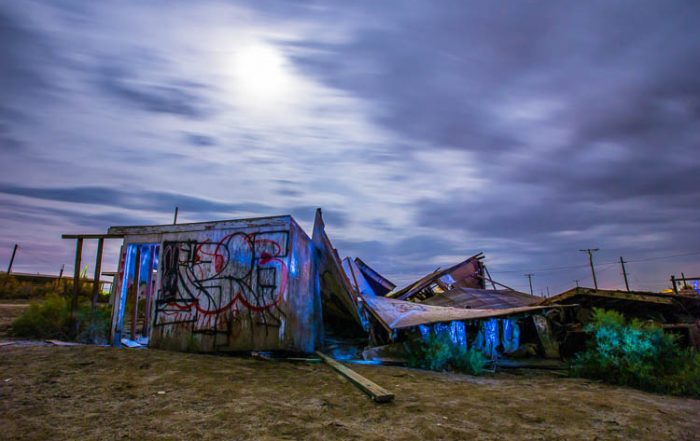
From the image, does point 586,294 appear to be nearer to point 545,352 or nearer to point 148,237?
point 545,352

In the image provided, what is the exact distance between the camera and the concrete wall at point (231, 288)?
24.4 feet

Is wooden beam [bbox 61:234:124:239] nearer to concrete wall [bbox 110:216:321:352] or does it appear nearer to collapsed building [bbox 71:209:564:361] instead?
collapsed building [bbox 71:209:564:361]

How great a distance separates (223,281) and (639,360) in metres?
8.00

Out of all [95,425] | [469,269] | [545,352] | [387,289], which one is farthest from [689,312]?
[95,425]

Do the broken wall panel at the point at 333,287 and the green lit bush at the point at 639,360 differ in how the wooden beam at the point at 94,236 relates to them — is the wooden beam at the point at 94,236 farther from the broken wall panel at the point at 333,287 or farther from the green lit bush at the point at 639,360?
the green lit bush at the point at 639,360

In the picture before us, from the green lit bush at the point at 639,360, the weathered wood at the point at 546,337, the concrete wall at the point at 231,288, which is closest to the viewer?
the green lit bush at the point at 639,360

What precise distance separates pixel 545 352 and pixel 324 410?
640 centimetres

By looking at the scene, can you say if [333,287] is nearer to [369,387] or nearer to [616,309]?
[369,387]

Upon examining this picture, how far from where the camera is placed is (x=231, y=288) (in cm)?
775

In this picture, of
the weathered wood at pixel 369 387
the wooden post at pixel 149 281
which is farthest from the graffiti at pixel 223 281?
the weathered wood at pixel 369 387

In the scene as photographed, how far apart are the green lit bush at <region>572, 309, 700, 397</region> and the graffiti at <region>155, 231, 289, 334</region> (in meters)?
6.11

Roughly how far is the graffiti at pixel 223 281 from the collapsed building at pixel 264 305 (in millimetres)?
21

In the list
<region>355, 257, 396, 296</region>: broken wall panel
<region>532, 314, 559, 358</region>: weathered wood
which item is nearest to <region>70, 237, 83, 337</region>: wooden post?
<region>355, 257, 396, 296</region>: broken wall panel

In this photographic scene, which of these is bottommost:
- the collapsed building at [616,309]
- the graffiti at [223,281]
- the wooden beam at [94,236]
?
the collapsed building at [616,309]
